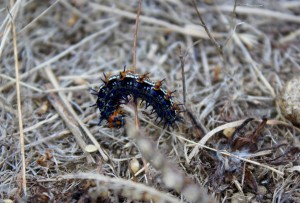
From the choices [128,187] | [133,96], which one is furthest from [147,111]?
[128,187]

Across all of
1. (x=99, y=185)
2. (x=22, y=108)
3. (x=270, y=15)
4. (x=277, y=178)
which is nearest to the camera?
(x=99, y=185)

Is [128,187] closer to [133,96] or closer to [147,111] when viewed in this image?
[133,96]

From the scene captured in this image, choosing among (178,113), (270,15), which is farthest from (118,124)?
(270,15)

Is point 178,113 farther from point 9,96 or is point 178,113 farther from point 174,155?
point 9,96

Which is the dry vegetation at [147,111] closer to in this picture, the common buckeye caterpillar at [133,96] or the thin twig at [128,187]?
the thin twig at [128,187]

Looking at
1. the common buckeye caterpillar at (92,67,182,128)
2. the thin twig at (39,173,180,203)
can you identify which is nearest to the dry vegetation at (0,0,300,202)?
the thin twig at (39,173,180,203)
